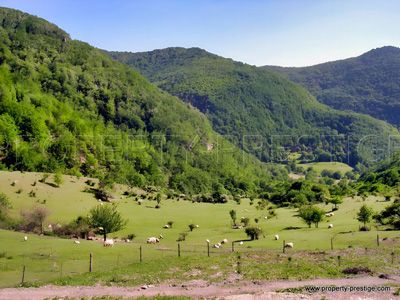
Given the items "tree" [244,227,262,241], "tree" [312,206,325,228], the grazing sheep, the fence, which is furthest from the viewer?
"tree" [312,206,325,228]

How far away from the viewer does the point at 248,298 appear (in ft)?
100.0

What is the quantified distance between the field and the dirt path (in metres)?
2.09

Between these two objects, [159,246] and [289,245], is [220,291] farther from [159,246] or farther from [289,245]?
[159,246]

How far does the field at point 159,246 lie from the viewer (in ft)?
129

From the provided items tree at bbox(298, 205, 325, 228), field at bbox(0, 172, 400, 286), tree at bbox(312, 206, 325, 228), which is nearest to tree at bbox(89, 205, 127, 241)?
field at bbox(0, 172, 400, 286)

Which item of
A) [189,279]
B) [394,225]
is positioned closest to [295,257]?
[189,279]

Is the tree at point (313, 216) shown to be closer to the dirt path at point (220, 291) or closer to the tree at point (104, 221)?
the tree at point (104, 221)

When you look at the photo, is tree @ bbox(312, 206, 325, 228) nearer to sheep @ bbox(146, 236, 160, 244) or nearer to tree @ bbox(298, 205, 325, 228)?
tree @ bbox(298, 205, 325, 228)

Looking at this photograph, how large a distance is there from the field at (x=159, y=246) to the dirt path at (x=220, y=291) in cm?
209

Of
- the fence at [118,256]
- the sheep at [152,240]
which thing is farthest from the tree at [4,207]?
the sheep at [152,240]

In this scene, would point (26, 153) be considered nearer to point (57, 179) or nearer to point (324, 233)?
point (57, 179)

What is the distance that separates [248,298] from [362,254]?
2118 centimetres

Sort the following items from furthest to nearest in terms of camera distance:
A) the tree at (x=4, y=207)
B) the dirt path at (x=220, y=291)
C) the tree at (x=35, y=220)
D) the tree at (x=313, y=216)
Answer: the tree at (x=313, y=216)
the tree at (x=4, y=207)
the tree at (x=35, y=220)
the dirt path at (x=220, y=291)

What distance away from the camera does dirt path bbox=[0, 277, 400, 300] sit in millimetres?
30844
